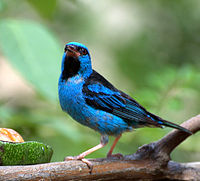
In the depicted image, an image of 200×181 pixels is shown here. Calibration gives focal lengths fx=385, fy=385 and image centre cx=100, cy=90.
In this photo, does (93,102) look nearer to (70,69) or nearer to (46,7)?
(70,69)

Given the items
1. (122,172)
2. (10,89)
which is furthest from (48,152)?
(10,89)

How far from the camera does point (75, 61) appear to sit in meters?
3.10

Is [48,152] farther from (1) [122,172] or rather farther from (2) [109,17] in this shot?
(2) [109,17]

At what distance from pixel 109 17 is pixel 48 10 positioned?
378cm

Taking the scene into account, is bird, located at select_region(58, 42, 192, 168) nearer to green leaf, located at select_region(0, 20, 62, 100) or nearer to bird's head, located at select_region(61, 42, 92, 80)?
bird's head, located at select_region(61, 42, 92, 80)

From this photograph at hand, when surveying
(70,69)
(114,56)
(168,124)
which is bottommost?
(168,124)

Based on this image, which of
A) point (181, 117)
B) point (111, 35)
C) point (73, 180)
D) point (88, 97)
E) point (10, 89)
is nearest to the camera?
point (73, 180)

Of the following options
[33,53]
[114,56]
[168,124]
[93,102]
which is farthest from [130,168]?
[114,56]

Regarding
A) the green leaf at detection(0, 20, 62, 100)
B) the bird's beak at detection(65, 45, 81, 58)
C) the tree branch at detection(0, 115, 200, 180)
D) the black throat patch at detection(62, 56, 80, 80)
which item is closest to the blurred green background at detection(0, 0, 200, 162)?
the green leaf at detection(0, 20, 62, 100)

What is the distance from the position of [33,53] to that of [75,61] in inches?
27.8

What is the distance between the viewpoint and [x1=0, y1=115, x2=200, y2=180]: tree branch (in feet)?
7.63

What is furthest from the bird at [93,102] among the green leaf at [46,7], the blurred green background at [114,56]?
the green leaf at [46,7]

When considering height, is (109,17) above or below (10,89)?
above

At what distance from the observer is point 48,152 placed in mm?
2498
